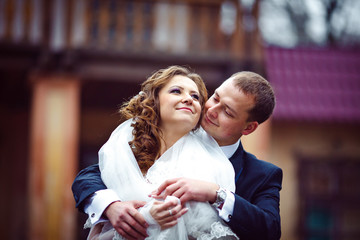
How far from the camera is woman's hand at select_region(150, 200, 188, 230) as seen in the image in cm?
191

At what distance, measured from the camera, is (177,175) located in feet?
6.80

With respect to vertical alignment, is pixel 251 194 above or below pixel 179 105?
below

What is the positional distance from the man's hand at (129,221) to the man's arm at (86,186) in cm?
21

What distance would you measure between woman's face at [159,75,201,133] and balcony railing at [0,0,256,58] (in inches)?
159

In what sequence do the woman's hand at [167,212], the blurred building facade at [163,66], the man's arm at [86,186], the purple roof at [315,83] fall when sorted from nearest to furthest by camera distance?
the woman's hand at [167,212] < the man's arm at [86,186] < the blurred building facade at [163,66] < the purple roof at [315,83]

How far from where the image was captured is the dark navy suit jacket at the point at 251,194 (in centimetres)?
197

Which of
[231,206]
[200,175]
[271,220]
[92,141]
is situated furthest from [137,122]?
[92,141]

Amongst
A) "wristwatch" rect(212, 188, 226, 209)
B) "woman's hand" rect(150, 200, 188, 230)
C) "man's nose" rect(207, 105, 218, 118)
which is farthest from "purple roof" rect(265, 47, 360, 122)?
"woman's hand" rect(150, 200, 188, 230)

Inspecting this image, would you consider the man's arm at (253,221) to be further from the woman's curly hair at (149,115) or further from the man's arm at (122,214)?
the woman's curly hair at (149,115)

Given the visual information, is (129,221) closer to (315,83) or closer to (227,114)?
(227,114)

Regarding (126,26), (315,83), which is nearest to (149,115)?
(126,26)

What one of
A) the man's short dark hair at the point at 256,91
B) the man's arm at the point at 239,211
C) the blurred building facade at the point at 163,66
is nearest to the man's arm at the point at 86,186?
the man's arm at the point at 239,211

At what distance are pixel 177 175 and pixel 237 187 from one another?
371 millimetres

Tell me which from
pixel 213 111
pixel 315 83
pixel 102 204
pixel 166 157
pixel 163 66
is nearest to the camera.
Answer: pixel 102 204
